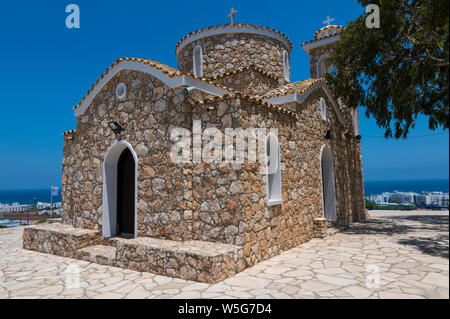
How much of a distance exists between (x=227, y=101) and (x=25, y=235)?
810 centimetres

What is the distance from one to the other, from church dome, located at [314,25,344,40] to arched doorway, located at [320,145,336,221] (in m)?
6.79

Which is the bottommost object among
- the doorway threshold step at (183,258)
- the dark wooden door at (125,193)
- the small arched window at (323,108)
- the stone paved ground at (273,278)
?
the stone paved ground at (273,278)

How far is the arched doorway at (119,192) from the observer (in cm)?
924

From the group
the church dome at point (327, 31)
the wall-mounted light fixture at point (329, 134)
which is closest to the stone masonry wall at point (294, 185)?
the wall-mounted light fixture at point (329, 134)

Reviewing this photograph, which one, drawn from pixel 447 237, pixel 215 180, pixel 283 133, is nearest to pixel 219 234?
pixel 215 180

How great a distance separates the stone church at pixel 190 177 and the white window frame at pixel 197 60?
94 cm

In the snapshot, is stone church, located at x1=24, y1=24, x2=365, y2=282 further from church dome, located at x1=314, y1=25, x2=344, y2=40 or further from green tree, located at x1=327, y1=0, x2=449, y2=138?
church dome, located at x1=314, y1=25, x2=344, y2=40

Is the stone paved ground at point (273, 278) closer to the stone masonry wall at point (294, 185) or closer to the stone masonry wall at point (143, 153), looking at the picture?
the stone masonry wall at point (294, 185)

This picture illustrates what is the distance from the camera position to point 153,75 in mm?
8203

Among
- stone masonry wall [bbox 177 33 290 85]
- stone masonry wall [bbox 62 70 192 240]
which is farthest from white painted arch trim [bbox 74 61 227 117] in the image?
stone masonry wall [bbox 177 33 290 85]

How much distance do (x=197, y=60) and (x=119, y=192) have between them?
6.74 m

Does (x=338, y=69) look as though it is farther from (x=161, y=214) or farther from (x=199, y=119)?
(x=161, y=214)

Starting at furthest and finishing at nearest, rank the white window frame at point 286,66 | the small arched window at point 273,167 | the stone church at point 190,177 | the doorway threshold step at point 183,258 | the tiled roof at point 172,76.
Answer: the white window frame at point 286,66, the small arched window at point 273,167, the tiled roof at point 172,76, the stone church at point 190,177, the doorway threshold step at point 183,258

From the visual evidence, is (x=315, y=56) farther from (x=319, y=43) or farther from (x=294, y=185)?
(x=294, y=185)
